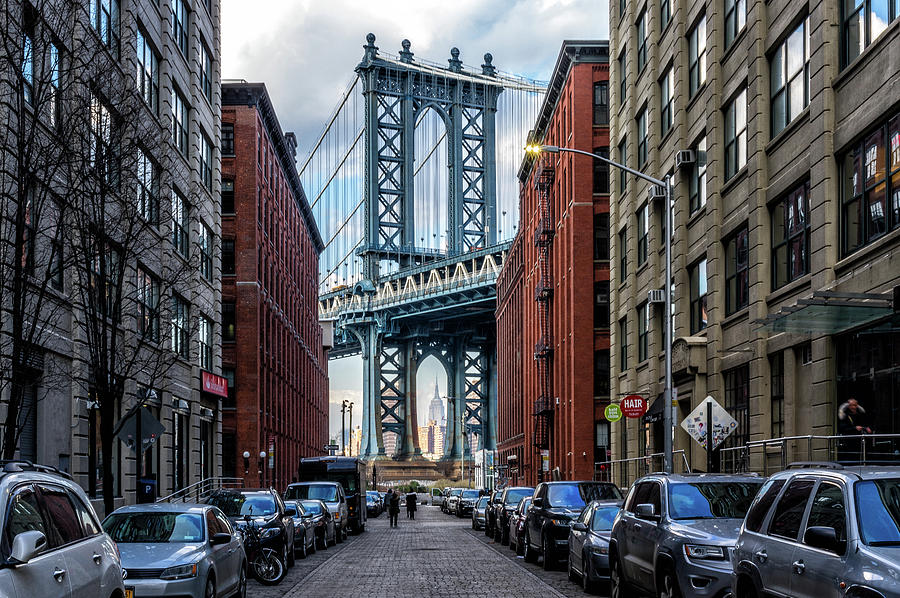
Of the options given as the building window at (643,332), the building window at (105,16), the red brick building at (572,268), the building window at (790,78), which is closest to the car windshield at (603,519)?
the building window at (790,78)

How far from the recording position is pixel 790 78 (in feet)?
82.8

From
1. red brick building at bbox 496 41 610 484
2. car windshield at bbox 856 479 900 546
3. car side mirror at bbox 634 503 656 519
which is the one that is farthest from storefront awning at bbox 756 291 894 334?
red brick building at bbox 496 41 610 484

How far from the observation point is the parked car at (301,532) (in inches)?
1142

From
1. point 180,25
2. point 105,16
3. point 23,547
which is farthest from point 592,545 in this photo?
point 180,25

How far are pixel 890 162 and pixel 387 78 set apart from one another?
117 metres

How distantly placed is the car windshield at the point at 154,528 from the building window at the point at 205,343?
29257mm

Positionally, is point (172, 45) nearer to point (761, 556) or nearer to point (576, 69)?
point (576, 69)

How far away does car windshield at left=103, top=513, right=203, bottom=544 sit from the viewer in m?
15.4

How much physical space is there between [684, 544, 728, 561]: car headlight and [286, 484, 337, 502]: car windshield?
26962 mm

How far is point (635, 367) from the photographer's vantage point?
41156 millimetres

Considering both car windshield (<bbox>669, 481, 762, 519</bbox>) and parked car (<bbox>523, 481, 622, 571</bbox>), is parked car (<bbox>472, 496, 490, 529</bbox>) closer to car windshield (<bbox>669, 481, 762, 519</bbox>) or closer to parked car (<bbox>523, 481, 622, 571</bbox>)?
parked car (<bbox>523, 481, 622, 571</bbox>)

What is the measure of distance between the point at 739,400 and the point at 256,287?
3664 cm

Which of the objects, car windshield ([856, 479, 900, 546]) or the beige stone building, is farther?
the beige stone building

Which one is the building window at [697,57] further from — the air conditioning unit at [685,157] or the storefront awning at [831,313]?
the storefront awning at [831,313]
